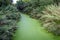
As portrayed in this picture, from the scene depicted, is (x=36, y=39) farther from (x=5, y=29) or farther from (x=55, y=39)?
(x=5, y=29)

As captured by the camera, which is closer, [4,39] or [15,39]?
[4,39]

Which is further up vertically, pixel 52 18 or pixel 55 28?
pixel 52 18

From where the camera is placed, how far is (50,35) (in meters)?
6.46

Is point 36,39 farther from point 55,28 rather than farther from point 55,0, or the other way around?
point 55,0

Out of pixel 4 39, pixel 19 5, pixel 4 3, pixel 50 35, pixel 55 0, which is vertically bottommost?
pixel 4 39

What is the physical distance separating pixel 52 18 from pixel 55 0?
5.14m

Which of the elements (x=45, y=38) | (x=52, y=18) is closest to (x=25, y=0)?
(x=52, y=18)

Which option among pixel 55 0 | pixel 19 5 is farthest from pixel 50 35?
pixel 19 5

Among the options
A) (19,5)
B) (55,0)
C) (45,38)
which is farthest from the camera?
(19,5)

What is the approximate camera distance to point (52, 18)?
727 centimetres

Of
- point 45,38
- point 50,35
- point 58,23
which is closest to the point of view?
point 45,38

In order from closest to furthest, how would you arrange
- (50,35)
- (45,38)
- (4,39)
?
1. (4,39)
2. (45,38)
3. (50,35)

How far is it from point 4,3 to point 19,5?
4.52 m

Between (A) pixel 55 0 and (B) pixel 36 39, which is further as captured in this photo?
(A) pixel 55 0
